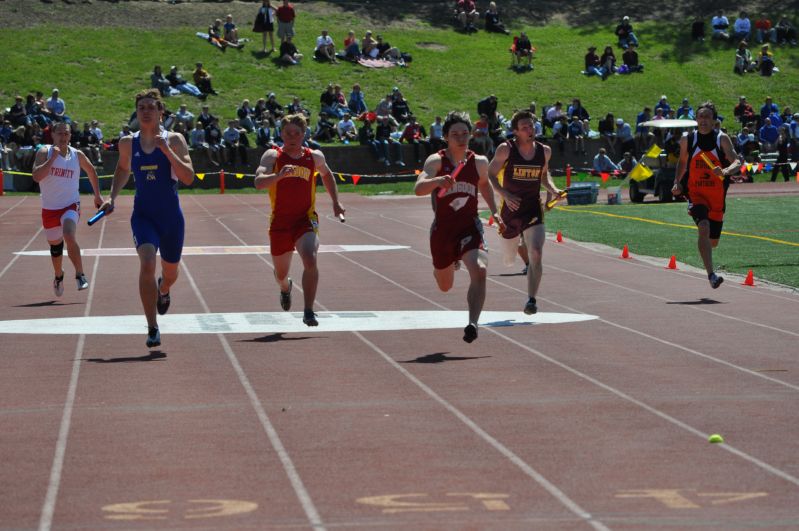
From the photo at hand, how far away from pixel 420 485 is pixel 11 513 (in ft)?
5.93

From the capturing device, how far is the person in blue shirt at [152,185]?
37.0ft

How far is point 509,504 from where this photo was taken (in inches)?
244

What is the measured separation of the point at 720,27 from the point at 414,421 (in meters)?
A: 53.8

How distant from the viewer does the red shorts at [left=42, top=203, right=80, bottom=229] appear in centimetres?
1584

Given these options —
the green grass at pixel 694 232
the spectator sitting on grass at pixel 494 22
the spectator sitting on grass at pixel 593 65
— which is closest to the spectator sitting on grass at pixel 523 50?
the spectator sitting on grass at pixel 593 65

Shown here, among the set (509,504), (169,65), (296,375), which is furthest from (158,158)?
(169,65)

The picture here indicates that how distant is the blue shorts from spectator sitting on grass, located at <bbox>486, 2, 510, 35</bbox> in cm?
4804

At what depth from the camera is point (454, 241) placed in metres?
11.7

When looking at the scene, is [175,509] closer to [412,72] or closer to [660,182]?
[660,182]

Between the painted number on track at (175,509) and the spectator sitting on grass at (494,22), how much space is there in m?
53.5

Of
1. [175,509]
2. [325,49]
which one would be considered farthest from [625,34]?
[175,509]

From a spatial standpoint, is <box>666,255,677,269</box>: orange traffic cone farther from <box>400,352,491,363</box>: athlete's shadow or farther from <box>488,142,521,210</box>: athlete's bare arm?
<box>400,352,491,363</box>: athlete's shadow

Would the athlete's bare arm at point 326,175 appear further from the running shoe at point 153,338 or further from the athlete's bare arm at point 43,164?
the athlete's bare arm at point 43,164

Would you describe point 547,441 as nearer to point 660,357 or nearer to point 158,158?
point 660,357
